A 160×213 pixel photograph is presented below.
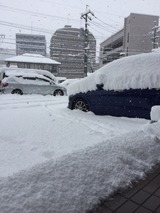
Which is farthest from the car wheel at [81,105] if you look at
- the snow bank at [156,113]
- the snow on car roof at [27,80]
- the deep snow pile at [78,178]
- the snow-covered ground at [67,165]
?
the snow on car roof at [27,80]

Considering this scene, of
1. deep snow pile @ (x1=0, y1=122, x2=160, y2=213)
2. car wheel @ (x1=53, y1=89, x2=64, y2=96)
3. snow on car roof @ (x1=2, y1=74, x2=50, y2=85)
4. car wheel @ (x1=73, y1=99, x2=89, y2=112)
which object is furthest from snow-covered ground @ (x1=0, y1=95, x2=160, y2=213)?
car wheel @ (x1=53, y1=89, x2=64, y2=96)

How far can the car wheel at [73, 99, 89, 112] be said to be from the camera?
688cm

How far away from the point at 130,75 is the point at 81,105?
6.70 feet

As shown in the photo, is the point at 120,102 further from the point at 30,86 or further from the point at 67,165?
the point at 30,86

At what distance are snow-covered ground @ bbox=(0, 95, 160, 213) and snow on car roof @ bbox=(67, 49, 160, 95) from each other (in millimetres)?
1456

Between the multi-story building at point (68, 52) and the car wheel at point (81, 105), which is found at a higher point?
the multi-story building at point (68, 52)

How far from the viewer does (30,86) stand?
44.2ft

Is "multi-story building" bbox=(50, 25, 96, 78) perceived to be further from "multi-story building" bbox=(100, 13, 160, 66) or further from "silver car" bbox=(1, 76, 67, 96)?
"silver car" bbox=(1, 76, 67, 96)

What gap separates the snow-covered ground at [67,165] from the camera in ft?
5.72

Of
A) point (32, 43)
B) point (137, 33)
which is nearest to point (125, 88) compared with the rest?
point (137, 33)

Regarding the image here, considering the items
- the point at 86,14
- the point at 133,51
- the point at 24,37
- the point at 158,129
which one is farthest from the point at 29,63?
the point at 158,129

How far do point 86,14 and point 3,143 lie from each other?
92.6 feet

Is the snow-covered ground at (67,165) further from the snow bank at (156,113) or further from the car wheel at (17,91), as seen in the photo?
the car wheel at (17,91)

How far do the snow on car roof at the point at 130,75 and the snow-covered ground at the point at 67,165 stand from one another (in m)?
1.46
